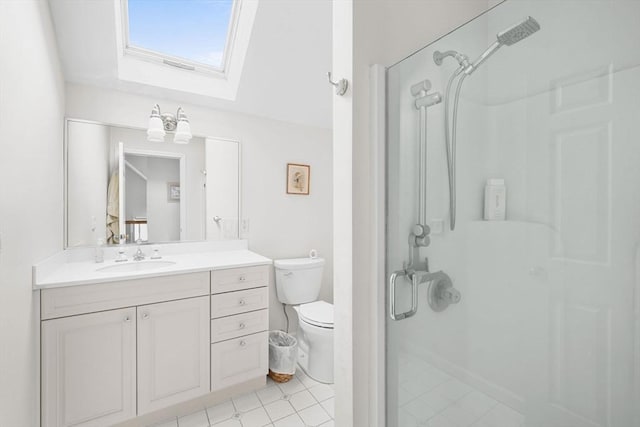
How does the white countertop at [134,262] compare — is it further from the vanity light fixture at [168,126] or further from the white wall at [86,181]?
the vanity light fixture at [168,126]

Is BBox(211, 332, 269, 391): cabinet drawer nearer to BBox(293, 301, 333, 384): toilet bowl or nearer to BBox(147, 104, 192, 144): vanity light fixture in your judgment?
BBox(293, 301, 333, 384): toilet bowl

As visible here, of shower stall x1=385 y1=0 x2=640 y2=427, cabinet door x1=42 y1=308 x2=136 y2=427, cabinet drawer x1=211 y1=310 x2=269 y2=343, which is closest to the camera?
shower stall x1=385 y1=0 x2=640 y2=427

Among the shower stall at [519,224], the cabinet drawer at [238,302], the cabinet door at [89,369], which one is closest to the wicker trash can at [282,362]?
the cabinet drawer at [238,302]

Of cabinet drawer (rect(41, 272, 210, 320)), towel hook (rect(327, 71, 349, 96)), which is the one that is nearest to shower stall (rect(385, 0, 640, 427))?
towel hook (rect(327, 71, 349, 96))

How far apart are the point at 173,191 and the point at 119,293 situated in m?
0.87

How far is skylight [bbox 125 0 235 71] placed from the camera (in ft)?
6.29

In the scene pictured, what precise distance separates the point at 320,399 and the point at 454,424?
1.08 m

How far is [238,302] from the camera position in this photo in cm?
187

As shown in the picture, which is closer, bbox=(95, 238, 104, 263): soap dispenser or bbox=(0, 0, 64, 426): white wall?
bbox=(0, 0, 64, 426): white wall

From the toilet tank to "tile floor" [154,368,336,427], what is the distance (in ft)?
2.04

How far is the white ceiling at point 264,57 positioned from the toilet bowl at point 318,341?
1629 mm

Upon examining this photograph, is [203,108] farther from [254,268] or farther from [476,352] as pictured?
[476,352]

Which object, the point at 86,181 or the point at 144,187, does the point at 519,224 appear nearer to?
the point at 144,187

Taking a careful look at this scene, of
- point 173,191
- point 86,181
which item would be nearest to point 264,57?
Answer: point 173,191
